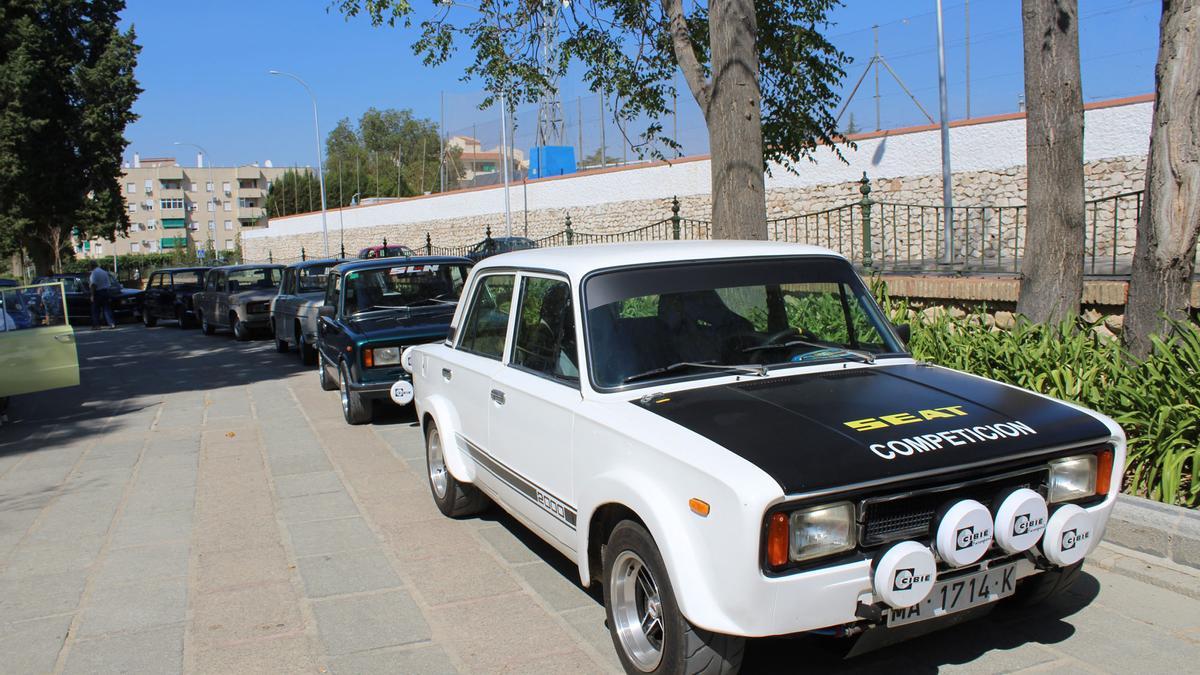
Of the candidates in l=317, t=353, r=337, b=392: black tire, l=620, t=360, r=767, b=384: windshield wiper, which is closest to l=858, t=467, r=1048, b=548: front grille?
l=620, t=360, r=767, b=384: windshield wiper

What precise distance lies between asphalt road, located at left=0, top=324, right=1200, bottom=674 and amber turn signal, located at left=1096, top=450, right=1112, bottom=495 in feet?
2.41

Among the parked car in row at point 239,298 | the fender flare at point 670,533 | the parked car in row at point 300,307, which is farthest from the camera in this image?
the parked car in row at point 239,298

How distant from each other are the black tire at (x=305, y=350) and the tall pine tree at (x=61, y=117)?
2298cm

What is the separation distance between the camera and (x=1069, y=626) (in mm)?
4180

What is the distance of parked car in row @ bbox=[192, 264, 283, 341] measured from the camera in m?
19.3

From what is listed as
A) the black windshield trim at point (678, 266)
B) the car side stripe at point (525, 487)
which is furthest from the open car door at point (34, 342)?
the black windshield trim at point (678, 266)

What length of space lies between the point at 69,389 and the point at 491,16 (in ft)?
27.2

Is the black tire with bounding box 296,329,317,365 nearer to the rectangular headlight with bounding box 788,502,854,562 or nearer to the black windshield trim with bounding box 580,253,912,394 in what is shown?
the black windshield trim with bounding box 580,253,912,394

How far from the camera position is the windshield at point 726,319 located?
13.6ft

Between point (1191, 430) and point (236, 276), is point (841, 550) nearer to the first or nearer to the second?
point (1191, 430)

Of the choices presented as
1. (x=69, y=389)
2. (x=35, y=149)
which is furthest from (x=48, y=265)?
(x=69, y=389)

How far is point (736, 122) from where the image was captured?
894cm

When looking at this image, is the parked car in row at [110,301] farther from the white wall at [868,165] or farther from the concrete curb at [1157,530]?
the concrete curb at [1157,530]

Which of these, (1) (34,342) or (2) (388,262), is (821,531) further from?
(1) (34,342)
